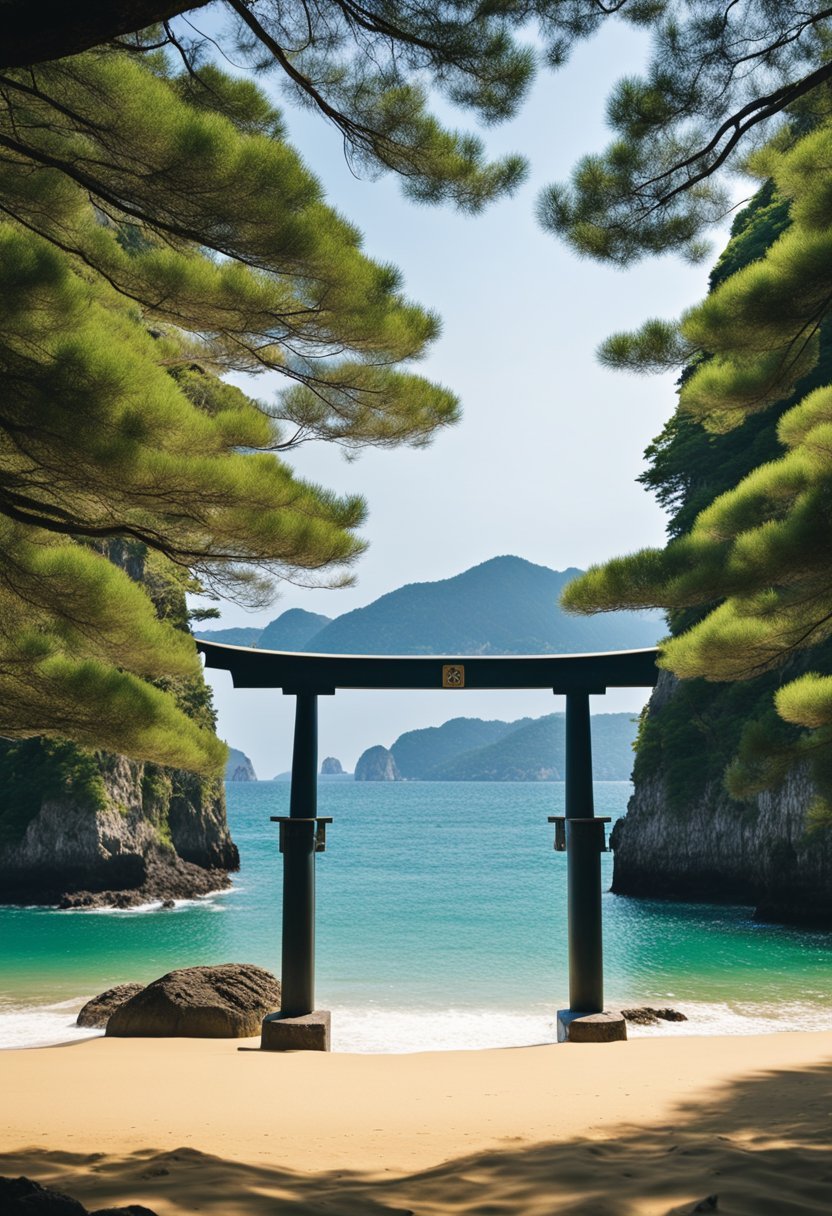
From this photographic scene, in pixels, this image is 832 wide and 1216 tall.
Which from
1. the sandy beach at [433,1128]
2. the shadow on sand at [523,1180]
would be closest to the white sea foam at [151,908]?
the sandy beach at [433,1128]

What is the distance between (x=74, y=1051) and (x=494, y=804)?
10214 centimetres

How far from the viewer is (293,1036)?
7.84m

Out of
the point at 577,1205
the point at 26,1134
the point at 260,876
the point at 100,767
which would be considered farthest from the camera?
the point at 260,876

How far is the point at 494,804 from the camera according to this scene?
354 feet

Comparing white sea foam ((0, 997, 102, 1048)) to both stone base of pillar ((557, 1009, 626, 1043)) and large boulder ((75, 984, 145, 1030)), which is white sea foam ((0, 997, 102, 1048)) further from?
stone base of pillar ((557, 1009, 626, 1043))

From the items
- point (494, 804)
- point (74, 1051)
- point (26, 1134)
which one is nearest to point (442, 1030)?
point (74, 1051)

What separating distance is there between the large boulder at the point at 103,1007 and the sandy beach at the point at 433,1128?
235 centimetres

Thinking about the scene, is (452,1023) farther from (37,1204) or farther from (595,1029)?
(37,1204)

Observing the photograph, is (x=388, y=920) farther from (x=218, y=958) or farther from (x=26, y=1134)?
(x=26, y=1134)

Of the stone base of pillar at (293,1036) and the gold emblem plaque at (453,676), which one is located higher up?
the gold emblem plaque at (453,676)

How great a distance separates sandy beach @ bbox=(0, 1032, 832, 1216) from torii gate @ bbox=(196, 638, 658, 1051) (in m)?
0.59

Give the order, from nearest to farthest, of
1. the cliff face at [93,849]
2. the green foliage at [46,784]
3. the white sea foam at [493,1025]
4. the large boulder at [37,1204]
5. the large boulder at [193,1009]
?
the large boulder at [37,1204]
the large boulder at [193,1009]
the white sea foam at [493,1025]
the cliff face at [93,849]
the green foliage at [46,784]

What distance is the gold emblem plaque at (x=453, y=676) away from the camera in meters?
8.91

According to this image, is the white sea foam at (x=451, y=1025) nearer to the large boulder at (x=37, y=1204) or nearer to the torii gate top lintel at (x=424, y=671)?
the torii gate top lintel at (x=424, y=671)
